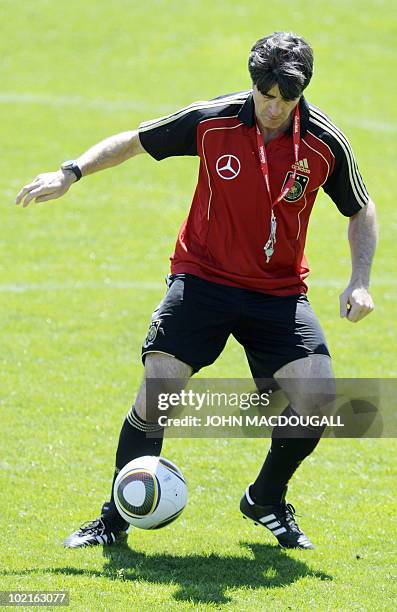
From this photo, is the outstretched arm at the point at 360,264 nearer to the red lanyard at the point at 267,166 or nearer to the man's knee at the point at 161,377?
the red lanyard at the point at 267,166

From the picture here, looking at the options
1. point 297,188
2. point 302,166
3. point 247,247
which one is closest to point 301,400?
point 247,247

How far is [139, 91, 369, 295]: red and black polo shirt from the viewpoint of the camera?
20.0ft

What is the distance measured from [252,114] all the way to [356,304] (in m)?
1.21

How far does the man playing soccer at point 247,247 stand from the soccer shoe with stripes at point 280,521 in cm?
1

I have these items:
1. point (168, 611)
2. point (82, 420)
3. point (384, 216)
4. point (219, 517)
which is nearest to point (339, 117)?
point (384, 216)

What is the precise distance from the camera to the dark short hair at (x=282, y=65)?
5.70 metres

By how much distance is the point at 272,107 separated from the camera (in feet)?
19.2

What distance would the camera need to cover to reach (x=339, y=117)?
19.0m

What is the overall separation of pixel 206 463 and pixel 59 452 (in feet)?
3.43

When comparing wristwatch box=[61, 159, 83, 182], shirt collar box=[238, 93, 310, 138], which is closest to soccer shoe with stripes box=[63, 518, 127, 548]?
wristwatch box=[61, 159, 83, 182]

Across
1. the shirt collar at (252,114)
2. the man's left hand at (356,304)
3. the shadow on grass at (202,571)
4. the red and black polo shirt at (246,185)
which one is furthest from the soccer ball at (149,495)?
the shirt collar at (252,114)

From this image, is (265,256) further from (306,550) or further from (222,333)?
(306,550)

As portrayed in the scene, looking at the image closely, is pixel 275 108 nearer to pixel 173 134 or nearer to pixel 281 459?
pixel 173 134

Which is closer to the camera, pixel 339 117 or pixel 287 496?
pixel 287 496
